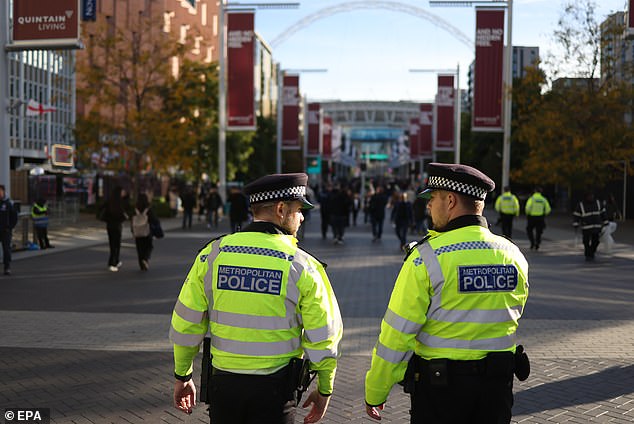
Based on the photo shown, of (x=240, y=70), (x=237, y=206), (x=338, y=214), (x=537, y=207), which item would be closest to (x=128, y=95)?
(x=240, y=70)

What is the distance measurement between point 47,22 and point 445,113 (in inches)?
1143

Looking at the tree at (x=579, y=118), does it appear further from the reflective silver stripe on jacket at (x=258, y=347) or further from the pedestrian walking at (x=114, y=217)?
the reflective silver stripe on jacket at (x=258, y=347)

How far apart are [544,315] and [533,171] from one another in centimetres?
2351

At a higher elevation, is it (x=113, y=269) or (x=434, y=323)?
(x=434, y=323)

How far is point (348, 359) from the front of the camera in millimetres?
7812

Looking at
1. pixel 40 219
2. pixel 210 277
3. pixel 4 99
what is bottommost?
pixel 40 219

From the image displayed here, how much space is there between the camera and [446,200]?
3.53 meters

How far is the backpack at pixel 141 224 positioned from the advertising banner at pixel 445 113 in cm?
2971

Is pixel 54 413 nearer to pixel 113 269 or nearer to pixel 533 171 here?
pixel 113 269

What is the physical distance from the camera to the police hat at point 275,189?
355 centimetres

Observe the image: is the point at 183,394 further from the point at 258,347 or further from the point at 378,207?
the point at 378,207

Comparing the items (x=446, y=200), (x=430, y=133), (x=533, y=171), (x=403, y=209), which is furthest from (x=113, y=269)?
(x=430, y=133)

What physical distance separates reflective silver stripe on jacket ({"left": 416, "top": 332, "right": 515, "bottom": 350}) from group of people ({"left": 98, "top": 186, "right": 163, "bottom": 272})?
1211 cm

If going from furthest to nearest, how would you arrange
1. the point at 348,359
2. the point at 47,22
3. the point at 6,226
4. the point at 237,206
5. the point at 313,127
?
the point at 313,127, the point at 237,206, the point at 47,22, the point at 6,226, the point at 348,359
